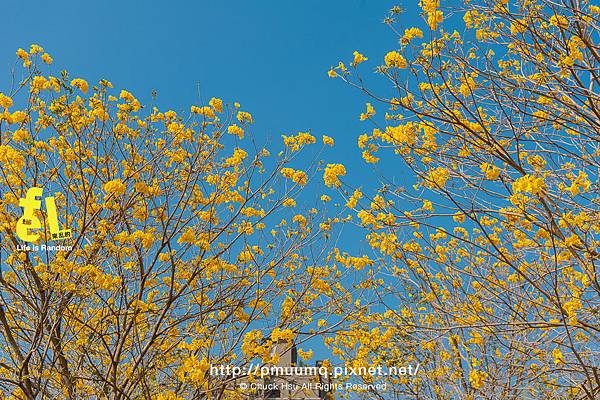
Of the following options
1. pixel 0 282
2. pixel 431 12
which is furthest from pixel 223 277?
pixel 431 12

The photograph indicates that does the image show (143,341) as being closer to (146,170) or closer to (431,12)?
(146,170)

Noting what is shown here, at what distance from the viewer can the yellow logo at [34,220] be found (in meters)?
4.25

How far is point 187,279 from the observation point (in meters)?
4.53

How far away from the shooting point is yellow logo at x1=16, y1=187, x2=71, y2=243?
14.0 feet

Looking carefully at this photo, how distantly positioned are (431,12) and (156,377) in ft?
12.4

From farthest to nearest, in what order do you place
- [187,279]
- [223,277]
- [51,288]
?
[223,277], [187,279], [51,288]

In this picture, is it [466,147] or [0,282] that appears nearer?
[466,147]

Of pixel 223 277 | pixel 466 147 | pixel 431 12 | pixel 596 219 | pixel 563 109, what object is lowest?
pixel 596 219

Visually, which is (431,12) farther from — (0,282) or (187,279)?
(0,282)

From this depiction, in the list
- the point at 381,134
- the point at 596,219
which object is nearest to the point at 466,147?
the point at 381,134

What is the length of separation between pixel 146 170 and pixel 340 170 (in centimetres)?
171

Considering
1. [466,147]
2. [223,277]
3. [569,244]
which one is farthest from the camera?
[223,277]

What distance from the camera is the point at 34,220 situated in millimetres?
4293

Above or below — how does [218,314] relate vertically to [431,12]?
below
